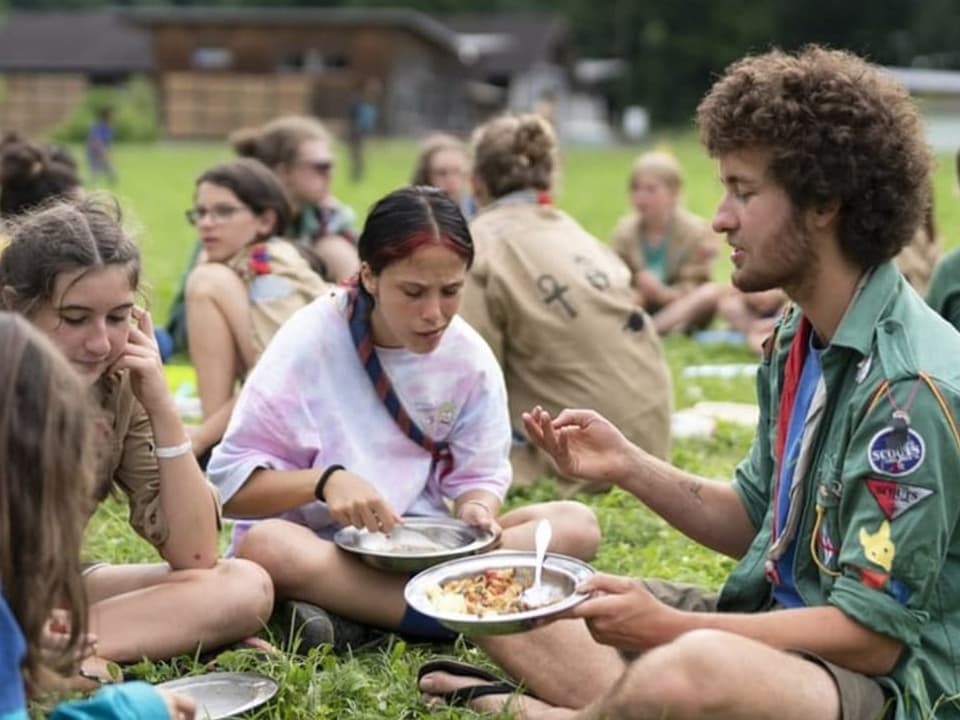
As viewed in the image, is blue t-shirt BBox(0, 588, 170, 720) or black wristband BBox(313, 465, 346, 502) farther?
black wristband BBox(313, 465, 346, 502)

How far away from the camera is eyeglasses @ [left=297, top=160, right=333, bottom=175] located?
8.10 meters

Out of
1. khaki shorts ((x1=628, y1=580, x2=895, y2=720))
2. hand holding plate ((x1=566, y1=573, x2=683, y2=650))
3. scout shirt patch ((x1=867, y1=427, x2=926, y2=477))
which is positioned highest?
scout shirt patch ((x1=867, y1=427, x2=926, y2=477))

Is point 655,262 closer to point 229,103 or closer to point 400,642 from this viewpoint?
point 400,642

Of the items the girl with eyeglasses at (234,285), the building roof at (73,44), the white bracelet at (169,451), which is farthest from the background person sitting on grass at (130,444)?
the building roof at (73,44)

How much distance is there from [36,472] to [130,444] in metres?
1.57

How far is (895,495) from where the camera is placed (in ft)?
10.1

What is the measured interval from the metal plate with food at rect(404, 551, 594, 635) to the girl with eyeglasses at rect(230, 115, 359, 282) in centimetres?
422

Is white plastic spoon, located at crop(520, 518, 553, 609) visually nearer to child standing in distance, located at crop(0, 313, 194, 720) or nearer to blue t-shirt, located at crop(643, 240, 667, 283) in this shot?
child standing in distance, located at crop(0, 313, 194, 720)

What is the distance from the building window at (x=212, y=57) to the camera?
188 feet

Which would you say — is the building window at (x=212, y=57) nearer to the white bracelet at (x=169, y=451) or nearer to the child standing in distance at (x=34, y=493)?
the white bracelet at (x=169, y=451)

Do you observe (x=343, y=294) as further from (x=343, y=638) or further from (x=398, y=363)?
(x=343, y=638)

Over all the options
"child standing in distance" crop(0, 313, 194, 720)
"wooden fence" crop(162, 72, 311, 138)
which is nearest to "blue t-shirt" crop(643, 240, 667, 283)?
"child standing in distance" crop(0, 313, 194, 720)

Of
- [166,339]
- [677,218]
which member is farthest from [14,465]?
[677,218]

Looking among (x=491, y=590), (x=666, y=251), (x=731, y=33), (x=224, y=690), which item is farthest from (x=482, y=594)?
(x=731, y=33)
